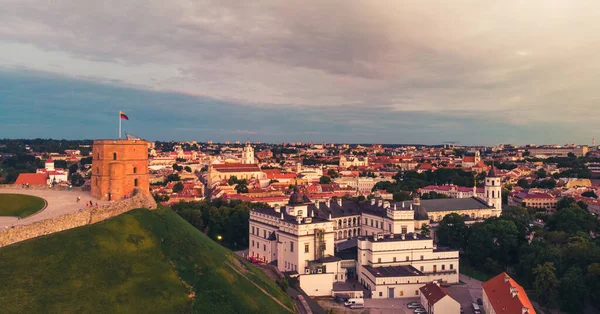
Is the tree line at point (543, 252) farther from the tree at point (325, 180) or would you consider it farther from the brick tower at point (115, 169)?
the tree at point (325, 180)

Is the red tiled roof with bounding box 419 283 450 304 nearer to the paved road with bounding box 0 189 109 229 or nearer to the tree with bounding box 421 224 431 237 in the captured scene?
the tree with bounding box 421 224 431 237

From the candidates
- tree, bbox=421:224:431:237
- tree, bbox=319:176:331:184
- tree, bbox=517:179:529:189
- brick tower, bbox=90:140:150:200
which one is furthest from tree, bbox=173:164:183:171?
brick tower, bbox=90:140:150:200

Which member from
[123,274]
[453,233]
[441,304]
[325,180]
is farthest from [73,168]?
[123,274]

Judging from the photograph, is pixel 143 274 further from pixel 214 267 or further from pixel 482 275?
pixel 482 275

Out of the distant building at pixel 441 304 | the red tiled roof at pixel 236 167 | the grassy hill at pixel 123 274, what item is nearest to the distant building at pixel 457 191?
the red tiled roof at pixel 236 167

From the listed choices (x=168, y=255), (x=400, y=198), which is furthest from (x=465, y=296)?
(x=400, y=198)

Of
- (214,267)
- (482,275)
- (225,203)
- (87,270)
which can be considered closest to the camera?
(87,270)
